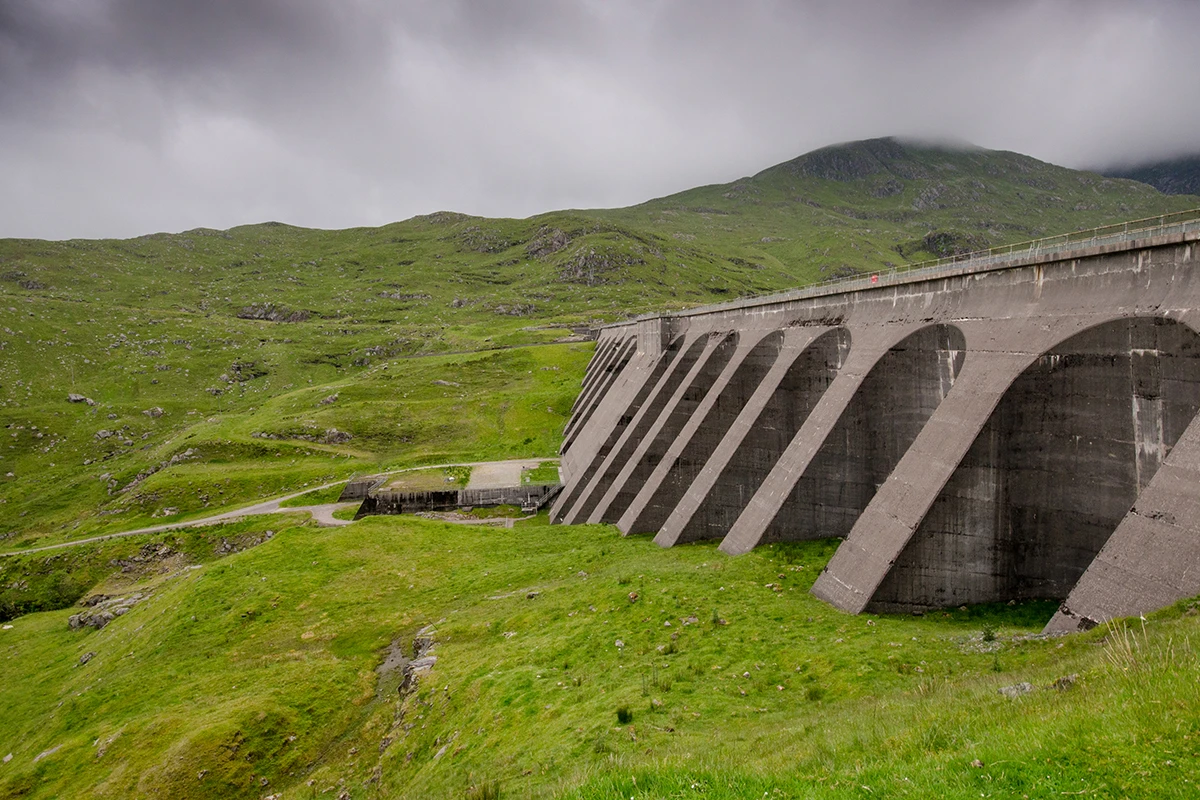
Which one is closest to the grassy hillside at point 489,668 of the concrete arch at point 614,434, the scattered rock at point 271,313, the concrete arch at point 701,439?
the concrete arch at point 701,439

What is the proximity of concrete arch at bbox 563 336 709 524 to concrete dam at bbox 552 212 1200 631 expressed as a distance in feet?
28.0

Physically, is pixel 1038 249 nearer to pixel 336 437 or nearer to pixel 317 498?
pixel 317 498

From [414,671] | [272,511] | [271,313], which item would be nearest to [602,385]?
[272,511]

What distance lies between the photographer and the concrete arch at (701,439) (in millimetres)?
27547

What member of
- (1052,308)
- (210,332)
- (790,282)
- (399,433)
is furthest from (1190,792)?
(790,282)

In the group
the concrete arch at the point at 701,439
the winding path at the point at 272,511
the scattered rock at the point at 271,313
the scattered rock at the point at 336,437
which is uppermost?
the scattered rock at the point at 271,313

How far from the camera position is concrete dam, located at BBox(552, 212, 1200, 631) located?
12398 millimetres

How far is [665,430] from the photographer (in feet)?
102

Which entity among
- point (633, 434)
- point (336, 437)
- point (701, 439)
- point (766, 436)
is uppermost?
point (766, 436)

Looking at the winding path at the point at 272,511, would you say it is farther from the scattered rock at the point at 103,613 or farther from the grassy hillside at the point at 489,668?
the scattered rock at the point at 103,613

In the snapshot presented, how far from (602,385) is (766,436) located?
3307 centimetres

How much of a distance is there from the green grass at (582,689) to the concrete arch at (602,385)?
2339 cm

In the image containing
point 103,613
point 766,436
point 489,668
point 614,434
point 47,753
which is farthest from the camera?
point 614,434

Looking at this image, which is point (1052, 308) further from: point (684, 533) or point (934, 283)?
point (684, 533)
